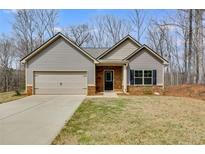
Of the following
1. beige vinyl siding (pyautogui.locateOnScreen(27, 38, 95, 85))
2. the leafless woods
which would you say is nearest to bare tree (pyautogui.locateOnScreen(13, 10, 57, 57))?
the leafless woods

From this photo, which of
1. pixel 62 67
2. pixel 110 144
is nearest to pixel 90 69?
pixel 62 67

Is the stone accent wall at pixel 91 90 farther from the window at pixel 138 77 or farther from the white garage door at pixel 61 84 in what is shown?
the window at pixel 138 77

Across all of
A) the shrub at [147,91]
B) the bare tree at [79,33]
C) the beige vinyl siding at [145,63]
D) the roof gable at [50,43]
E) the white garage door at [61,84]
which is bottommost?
the shrub at [147,91]

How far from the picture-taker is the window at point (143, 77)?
22.1 meters

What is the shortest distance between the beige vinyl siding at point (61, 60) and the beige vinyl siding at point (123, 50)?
3.04m

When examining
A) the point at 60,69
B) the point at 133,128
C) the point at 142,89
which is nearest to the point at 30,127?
the point at 133,128

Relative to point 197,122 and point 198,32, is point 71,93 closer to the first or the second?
point 197,122

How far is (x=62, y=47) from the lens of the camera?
69.1ft

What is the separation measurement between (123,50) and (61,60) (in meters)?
5.82

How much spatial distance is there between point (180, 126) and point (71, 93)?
1307 centimetres

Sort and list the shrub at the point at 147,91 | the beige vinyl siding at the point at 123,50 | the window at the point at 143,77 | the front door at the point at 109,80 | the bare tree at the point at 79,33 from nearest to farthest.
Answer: the shrub at the point at 147,91 → the window at the point at 143,77 → the front door at the point at 109,80 → the beige vinyl siding at the point at 123,50 → the bare tree at the point at 79,33

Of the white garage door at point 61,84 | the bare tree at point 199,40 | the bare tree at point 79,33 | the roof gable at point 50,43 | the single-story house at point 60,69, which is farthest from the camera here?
the bare tree at point 79,33

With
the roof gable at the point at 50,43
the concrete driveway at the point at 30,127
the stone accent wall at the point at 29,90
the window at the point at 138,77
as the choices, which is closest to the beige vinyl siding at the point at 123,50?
the window at the point at 138,77
